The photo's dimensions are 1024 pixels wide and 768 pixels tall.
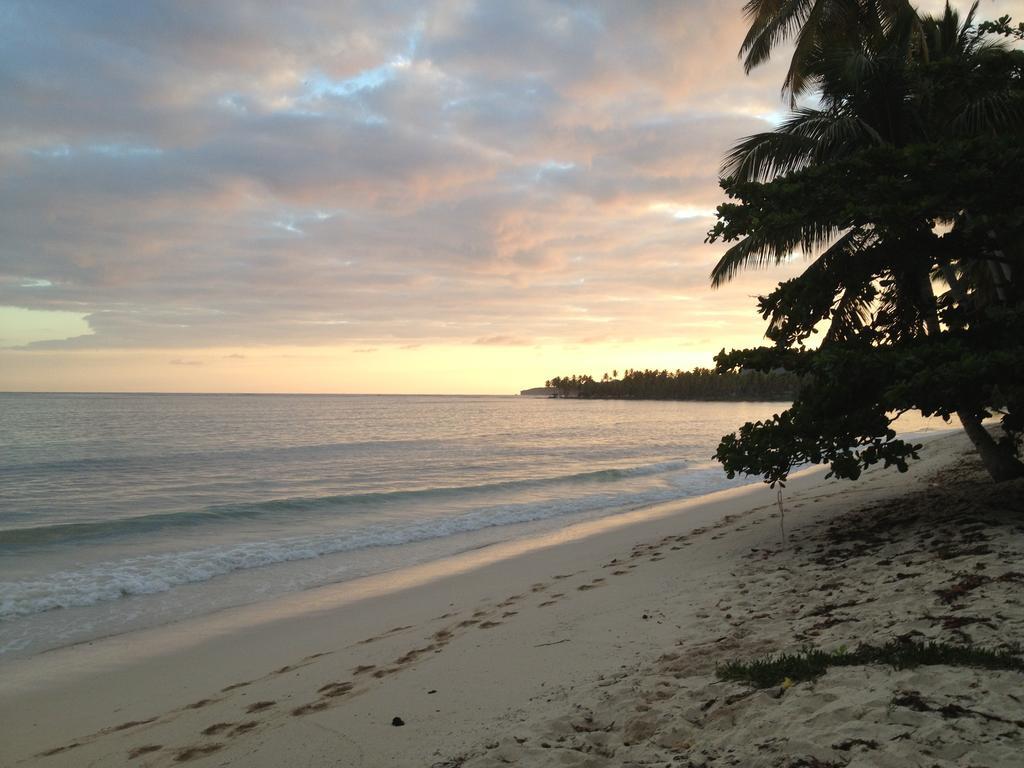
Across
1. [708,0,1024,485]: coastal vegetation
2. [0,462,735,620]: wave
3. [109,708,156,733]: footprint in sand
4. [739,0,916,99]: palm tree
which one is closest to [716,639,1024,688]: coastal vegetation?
[708,0,1024,485]: coastal vegetation

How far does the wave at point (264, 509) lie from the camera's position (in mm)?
13789

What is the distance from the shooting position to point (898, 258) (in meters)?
7.48

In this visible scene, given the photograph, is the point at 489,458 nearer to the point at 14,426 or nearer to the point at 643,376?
the point at 14,426

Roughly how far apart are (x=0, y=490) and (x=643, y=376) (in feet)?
448

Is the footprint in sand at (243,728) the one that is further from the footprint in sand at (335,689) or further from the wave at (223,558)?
the wave at (223,558)

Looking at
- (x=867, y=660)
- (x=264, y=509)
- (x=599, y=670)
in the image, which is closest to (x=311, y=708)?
(x=599, y=670)

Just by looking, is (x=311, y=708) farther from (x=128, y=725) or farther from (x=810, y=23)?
(x=810, y=23)

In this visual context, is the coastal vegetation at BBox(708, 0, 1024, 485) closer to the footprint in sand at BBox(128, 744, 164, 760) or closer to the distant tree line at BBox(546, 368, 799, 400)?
the footprint in sand at BBox(128, 744, 164, 760)

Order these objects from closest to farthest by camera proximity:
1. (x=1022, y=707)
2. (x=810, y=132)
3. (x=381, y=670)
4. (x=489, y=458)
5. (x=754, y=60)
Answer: (x=1022, y=707), (x=381, y=670), (x=810, y=132), (x=754, y=60), (x=489, y=458)

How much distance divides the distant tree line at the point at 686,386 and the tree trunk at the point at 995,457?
10245cm

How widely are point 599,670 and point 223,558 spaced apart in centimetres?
905

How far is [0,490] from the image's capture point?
2002cm

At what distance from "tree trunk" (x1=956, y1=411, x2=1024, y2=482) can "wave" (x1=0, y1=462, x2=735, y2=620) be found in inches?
357

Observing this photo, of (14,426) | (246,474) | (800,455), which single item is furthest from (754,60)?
(14,426)
